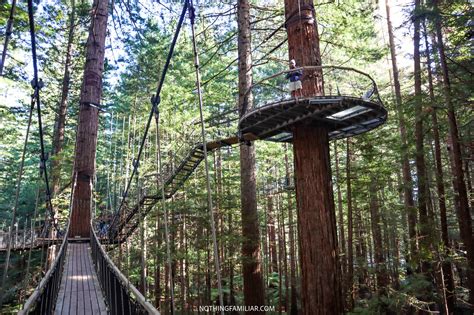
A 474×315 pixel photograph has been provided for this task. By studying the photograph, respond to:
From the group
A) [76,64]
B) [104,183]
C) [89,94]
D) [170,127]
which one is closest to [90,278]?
[89,94]

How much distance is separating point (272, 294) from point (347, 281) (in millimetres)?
8341

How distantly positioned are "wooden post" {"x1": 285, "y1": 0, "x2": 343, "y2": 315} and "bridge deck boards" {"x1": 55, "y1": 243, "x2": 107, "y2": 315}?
2514mm

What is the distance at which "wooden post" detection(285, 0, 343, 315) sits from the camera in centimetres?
340

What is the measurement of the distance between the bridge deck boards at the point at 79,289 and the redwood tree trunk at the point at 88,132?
3.08ft

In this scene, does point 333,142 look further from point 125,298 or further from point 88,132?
point 125,298

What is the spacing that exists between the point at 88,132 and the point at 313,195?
6.21 meters

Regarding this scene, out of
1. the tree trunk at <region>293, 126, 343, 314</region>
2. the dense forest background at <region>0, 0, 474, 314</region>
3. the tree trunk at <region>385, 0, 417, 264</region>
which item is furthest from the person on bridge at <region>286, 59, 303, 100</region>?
the tree trunk at <region>385, 0, 417, 264</region>

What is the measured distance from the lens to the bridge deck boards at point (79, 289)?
13.1 ft

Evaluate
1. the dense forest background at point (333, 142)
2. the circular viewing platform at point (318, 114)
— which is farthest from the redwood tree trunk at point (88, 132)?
the circular viewing platform at point (318, 114)

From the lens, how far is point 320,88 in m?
3.89

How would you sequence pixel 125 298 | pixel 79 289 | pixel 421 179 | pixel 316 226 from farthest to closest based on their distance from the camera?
1. pixel 421 179
2. pixel 79 289
3. pixel 316 226
4. pixel 125 298

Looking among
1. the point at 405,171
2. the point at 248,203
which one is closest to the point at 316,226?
the point at 248,203

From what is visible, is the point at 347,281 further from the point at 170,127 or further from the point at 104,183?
the point at 104,183

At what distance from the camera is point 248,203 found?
6.63 m
